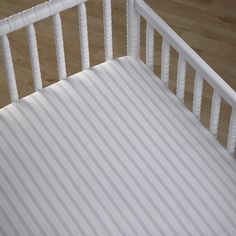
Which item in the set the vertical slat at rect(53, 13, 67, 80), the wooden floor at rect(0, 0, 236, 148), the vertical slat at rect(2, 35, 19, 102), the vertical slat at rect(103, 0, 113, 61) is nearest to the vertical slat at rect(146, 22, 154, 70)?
the vertical slat at rect(103, 0, 113, 61)

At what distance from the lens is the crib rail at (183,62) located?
74.4 inches

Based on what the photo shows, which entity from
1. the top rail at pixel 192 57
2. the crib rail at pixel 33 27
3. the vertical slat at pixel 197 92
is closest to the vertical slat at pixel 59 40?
the crib rail at pixel 33 27

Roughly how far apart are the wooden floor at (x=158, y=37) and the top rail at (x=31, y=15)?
0.91 meters

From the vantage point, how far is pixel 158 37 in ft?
10.1

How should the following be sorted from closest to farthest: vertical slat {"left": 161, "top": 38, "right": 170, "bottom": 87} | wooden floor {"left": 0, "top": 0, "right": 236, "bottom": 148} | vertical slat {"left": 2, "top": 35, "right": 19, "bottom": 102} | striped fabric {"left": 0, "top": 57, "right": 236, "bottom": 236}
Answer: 1. striped fabric {"left": 0, "top": 57, "right": 236, "bottom": 236}
2. vertical slat {"left": 2, "top": 35, "right": 19, "bottom": 102}
3. vertical slat {"left": 161, "top": 38, "right": 170, "bottom": 87}
4. wooden floor {"left": 0, "top": 0, "right": 236, "bottom": 148}

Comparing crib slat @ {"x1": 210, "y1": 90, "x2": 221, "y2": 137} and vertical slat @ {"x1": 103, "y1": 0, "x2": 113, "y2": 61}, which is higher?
vertical slat @ {"x1": 103, "y1": 0, "x2": 113, "y2": 61}

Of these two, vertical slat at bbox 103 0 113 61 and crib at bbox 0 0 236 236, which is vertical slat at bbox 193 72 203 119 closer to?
crib at bbox 0 0 236 236

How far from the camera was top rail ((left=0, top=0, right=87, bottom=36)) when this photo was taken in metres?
1.90

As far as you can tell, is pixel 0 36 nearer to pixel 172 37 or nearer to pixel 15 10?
pixel 172 37

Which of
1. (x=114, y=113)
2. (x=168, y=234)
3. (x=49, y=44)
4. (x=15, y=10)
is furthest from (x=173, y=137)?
(x=15, y=10)

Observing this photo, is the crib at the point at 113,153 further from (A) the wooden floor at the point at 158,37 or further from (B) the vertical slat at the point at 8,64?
(A) the wooden floor at the point at 158,37

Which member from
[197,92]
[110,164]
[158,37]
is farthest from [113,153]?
[158,37]

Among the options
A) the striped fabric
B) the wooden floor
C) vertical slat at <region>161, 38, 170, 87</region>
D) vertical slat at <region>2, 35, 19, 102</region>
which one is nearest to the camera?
the striped fabric

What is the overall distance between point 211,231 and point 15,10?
182 centimetres
